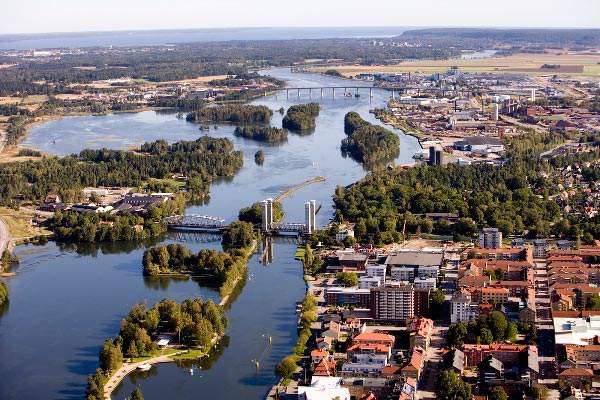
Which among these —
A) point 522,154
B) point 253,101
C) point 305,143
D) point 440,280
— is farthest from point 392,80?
point 440,280

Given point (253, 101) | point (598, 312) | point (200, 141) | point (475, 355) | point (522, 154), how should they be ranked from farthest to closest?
point (253, 101) < point (200, 141) < point (522, 154) < point (598, 312) < point (475, 355)

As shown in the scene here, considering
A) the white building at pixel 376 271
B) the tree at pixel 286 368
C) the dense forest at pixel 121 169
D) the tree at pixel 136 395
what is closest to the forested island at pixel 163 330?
the tree at pixel 136 395

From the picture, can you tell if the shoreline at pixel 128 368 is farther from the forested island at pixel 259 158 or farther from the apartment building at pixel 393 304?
the forested island at pixel 259 158

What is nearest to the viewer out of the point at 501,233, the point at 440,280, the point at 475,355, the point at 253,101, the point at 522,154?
the point at 475,355

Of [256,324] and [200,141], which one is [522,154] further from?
[256,324]

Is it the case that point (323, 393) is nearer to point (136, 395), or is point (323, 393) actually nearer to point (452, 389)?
point (452, 389)

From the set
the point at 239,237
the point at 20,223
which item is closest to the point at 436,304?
the point at 239,237
